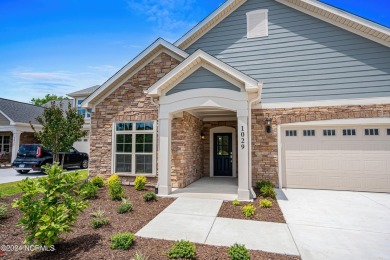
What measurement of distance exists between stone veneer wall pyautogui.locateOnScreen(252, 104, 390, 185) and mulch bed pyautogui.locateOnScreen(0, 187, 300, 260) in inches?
187

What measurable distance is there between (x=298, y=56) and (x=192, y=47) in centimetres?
484

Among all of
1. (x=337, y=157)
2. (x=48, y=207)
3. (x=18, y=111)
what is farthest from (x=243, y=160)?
(x=18, y=111)

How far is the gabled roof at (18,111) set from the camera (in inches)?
675

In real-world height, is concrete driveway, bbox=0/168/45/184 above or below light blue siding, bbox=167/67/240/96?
below

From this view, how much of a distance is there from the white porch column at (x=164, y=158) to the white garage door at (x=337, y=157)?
480cm

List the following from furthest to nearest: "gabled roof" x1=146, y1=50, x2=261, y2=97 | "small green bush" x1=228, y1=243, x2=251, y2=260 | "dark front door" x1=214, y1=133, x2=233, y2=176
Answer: "dark front door" x1=214, y1=133, x2=233, y2=176, "gabled roof" x1=146, y1=50, x2=261, y2=97, "small green bush" x1=228, y1=243, x2=251, y2=260

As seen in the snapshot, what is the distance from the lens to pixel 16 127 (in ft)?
55.3

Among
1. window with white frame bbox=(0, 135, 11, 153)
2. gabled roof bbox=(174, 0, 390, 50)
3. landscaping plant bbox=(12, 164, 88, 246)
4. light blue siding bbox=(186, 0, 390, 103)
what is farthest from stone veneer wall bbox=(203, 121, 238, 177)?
window with white frame bbox=(0, 135, 11, 153)

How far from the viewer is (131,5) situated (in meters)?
8.98

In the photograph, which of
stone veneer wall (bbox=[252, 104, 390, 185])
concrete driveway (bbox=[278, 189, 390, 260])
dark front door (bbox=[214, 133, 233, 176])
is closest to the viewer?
concrete driveway (bbox=[278, 189, 390, 260])

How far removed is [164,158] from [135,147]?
2.05 metres

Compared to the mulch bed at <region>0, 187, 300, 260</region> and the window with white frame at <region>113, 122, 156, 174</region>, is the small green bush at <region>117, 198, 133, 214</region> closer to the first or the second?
the mulch bed at <region>0, 187, 300, 260</region>

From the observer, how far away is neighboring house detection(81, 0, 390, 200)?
285 inches

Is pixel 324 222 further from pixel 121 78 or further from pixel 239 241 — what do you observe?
pixel 121 78
